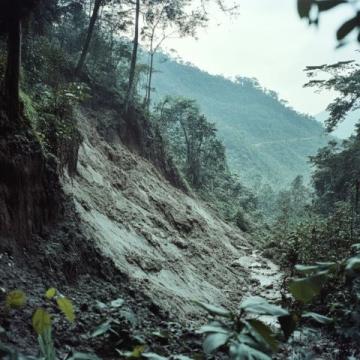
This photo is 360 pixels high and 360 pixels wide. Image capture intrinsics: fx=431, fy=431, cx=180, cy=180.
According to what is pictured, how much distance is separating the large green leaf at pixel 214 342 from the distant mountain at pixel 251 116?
104248 mm

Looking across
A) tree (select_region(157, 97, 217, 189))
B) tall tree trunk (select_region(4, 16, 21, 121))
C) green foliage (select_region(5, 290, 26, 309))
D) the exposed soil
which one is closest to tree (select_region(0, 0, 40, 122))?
tall tree trunk (select_region(4, 16, 21, 121))

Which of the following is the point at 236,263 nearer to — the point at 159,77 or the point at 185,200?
the point at 185,200

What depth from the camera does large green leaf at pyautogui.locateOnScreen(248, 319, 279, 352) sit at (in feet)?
Answer: 5.09

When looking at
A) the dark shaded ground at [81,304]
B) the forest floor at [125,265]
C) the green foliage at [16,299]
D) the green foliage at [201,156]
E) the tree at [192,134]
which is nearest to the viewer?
the green foliage at [16,299]

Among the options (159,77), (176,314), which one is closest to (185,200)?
(176,314)

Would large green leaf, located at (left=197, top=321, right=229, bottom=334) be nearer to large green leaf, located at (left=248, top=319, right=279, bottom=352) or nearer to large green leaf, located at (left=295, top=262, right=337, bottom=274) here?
large green leaf, located at (left=248, top=319, right=279, bottom=352)

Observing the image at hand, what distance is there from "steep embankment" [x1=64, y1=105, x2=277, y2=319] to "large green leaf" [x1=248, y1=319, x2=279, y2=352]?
6.19m

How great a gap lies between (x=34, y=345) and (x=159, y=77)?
439 feet

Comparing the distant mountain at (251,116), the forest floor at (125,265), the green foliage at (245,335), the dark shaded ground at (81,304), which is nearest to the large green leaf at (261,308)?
the green foliage at (245,335)

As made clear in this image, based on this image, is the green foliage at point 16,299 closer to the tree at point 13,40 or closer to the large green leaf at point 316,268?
the large green leaf at point 316,268

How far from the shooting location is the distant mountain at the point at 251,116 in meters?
116

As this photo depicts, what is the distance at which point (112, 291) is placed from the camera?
22.1 feet

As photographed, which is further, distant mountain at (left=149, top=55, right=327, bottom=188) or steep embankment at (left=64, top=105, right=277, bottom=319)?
distant mountain at (left=149, top=55, right=327, bottom=188)

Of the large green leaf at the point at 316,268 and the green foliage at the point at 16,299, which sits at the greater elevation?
the large green leaf at the point at 316,268
